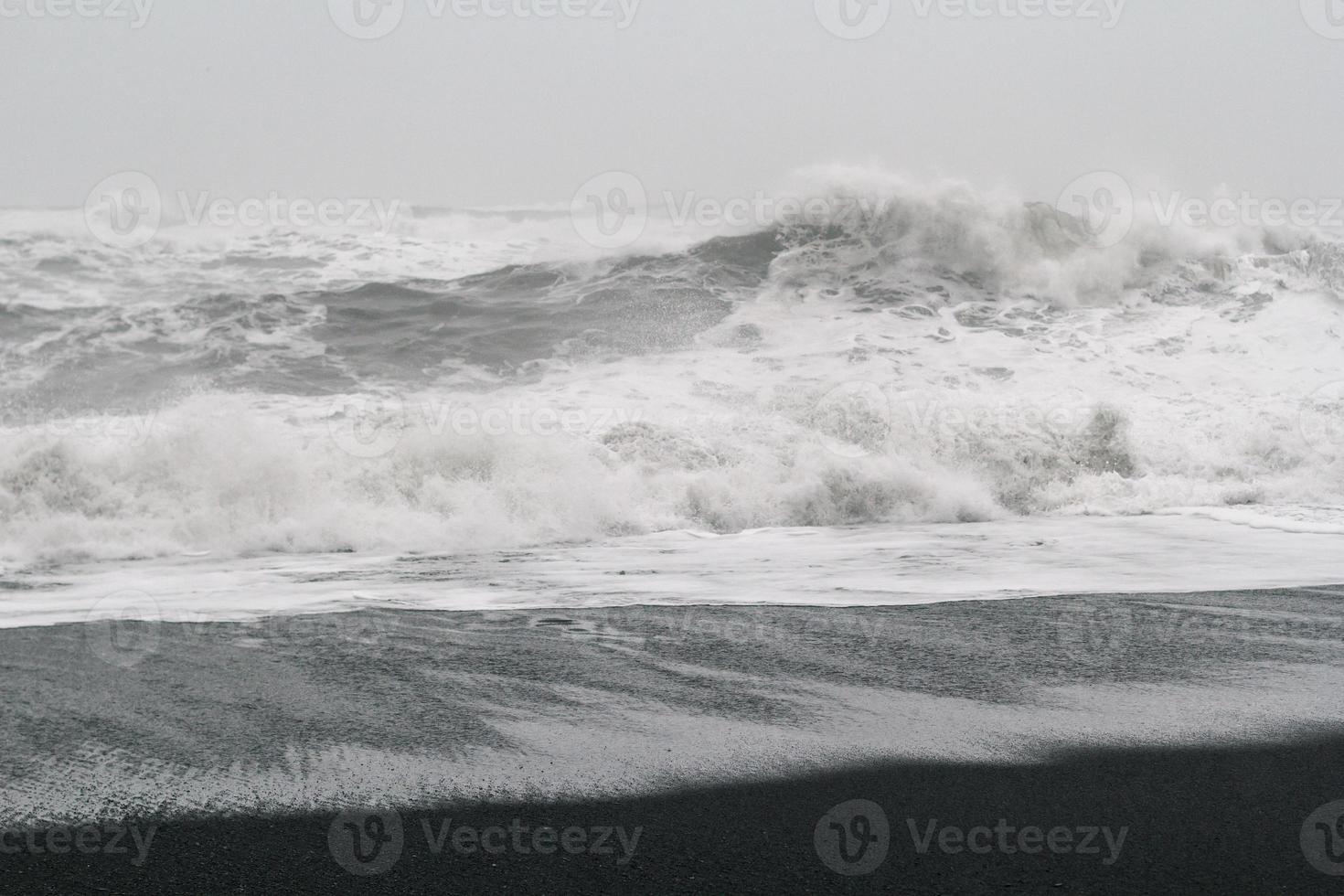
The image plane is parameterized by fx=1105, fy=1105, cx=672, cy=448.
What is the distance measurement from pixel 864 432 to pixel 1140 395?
139 inches

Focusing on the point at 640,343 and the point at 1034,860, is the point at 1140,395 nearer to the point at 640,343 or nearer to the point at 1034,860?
the point at 640,343

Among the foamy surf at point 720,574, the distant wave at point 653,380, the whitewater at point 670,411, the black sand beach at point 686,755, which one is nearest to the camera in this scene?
the black sand beach at point 686,755

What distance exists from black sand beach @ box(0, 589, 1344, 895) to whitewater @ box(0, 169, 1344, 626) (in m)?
1.17

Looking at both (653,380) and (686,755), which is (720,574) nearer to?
(686,755)

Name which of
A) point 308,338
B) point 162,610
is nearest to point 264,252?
point 308,338

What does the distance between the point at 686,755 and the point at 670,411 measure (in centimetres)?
770

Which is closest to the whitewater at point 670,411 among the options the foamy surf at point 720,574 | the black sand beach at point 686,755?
the foamy surf at point 720,574

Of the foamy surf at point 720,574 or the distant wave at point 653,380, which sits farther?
the distant wave at point 653,380

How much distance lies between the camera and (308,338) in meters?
13.5

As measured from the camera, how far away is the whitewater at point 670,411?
708cm

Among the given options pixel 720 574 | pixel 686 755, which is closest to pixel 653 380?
pixel 720 574

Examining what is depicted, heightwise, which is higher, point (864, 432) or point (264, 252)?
point (264, 252)

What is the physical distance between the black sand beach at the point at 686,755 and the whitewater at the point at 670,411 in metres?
1.17

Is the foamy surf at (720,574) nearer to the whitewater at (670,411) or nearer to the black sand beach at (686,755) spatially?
the whitewater at (670,411)
